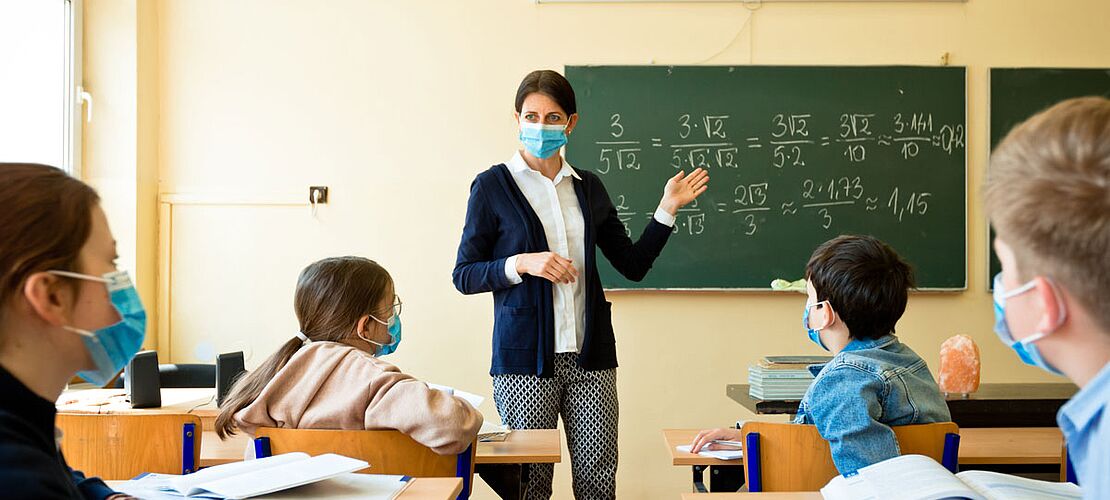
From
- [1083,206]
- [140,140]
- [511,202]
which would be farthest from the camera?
[140,140]

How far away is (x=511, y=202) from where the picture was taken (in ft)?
9.32

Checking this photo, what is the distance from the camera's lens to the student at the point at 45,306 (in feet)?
3.34

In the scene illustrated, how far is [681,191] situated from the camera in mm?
3055

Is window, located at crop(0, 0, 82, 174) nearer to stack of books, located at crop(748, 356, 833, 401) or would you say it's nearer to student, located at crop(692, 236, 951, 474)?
stack of books, located at crop(748, 356, 833, 401)

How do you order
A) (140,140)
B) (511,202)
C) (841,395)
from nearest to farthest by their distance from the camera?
(841,395) < (511,202) < (140,140)

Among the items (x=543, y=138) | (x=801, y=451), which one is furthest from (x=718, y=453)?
(x=543, y=138)

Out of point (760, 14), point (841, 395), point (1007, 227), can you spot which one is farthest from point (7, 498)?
point (760, 14)

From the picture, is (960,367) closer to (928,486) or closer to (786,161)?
(786,161)

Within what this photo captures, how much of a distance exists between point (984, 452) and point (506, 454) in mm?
1101

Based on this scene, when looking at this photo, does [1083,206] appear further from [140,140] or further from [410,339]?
[140,140]

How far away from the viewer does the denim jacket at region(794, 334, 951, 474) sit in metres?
1.87

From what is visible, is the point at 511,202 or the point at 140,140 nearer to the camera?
the point at 511,202

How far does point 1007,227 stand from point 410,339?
11.8 feet

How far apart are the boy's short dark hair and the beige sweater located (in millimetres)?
830
